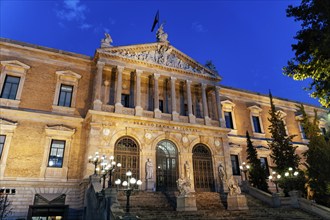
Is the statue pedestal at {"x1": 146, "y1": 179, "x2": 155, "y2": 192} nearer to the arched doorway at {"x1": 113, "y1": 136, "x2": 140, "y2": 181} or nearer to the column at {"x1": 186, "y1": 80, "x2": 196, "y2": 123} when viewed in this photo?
the arched doorway at {"x1": 113, "y1": 136, "x2": 140, "y2": 181}

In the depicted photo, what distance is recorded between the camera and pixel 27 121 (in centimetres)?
1727

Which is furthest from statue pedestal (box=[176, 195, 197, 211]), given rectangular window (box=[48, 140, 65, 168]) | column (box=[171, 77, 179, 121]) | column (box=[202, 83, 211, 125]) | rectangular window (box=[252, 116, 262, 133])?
rectangular window (box=[252, 116, 262, 133])

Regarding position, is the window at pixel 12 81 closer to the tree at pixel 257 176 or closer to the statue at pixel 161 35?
the statue at pixel 161 35

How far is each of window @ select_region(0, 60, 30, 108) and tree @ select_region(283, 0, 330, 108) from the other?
1750 cm

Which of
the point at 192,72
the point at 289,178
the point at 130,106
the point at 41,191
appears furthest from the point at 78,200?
the point at 289,178

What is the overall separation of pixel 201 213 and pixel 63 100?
42.8 ft

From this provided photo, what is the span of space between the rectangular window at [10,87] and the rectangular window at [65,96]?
3.03 metres

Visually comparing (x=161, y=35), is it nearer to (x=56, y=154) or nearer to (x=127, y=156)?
(x=127, y=156)

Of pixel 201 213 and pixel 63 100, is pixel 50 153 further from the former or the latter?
pixel 201 213

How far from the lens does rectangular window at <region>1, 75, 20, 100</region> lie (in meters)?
17.7

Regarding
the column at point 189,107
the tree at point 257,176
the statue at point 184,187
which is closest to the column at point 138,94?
the column at point 189,107

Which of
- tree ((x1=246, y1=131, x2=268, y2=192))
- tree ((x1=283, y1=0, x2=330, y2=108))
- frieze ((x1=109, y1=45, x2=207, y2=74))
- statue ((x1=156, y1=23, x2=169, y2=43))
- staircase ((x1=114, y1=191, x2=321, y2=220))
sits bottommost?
staircase ((x1=114, y1=191, x2=321, y2=220))

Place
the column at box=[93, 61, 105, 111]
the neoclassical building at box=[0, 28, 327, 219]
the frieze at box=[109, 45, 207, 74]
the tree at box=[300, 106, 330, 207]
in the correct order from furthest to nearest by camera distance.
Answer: the frieze at box=[109, 45, 207, 74] → the column at box=[93, 61, 105, 111] → the neoclassical building at box=[0, 28, 327, 219] → the tree at box=[300, 106, 330, 207]

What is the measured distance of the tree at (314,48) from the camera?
11.0m
